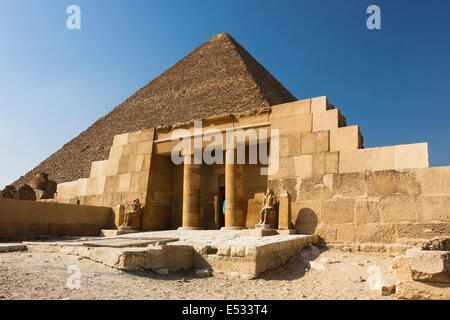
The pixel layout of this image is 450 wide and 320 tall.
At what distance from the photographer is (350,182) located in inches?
349

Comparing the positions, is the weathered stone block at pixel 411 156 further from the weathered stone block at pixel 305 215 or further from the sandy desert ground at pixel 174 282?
the sandy desert ground at pixel 174 282

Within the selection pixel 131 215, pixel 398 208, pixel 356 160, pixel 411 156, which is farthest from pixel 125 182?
pixel 411 156

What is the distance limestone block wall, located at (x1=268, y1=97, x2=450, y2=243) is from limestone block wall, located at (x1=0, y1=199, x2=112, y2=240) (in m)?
6.65

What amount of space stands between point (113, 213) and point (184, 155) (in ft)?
11.9

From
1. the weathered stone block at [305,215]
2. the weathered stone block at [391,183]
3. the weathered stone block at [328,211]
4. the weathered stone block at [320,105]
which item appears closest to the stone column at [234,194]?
the weathered stone block at [305,215]

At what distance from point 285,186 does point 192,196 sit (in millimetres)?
3871

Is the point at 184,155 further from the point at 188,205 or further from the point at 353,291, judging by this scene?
the point at 353,291

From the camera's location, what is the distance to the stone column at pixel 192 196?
39.8ft

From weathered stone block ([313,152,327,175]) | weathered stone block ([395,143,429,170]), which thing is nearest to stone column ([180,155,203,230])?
weathered stone block ([313,152,327,175])

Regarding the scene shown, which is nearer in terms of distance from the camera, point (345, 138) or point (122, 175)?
point (345, 138)

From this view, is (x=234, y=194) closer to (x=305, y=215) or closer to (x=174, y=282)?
(x=305, y=215)

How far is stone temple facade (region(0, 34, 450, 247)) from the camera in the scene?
8.05m

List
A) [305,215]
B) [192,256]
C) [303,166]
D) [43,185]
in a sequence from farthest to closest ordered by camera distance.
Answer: [43,185]
[303,166]
[305,215]
[192,256]

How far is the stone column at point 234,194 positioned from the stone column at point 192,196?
60.2 inches
